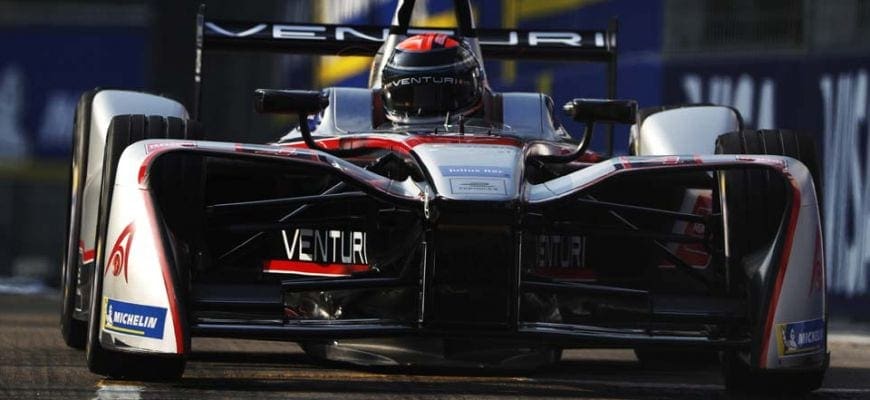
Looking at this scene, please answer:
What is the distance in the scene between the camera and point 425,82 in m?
8.45

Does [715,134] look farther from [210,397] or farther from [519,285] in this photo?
[210,397]

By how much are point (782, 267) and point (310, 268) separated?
1794 mm

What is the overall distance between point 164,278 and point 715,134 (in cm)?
332

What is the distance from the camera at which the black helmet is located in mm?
8422

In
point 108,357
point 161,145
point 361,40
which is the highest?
point 361,40

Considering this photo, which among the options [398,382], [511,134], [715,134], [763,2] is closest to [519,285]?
[398,382]

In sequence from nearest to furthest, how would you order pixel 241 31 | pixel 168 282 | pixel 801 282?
pixel 168 282 < pixel 801 282 < pixel 241 31

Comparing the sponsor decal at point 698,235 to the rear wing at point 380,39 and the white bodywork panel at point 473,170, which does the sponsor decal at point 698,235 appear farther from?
the rear wing at point 380,39

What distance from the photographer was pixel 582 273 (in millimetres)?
7312

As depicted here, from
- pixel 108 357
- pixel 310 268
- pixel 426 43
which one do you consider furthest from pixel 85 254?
pixel 426 43

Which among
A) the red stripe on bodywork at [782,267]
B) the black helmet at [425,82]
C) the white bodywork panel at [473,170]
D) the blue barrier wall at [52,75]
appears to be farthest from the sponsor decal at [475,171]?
the blue barrier wall at [52,75]

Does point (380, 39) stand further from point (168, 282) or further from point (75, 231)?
point (168, 282)

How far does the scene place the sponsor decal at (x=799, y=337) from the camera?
632cm

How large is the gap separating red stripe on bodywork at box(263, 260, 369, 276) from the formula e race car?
0.04ft
